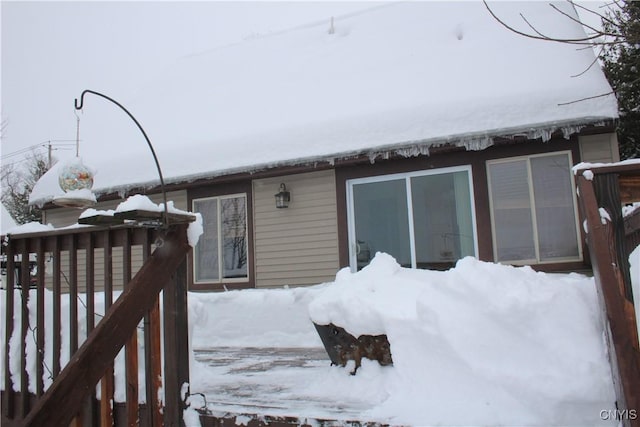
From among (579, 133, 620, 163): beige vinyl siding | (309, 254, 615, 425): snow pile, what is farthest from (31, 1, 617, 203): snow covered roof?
(309, 254, 615, 425): snow pile

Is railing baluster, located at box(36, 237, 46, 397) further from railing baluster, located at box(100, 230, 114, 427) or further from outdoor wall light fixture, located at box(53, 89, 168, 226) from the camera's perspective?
outdoor wall light fixture, located at box(53, 89, 168, 226)

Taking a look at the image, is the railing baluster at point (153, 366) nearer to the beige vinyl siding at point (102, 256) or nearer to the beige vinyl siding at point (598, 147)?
the beige vinyl siding at point (598, 147)

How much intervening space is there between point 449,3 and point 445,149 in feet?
15.2

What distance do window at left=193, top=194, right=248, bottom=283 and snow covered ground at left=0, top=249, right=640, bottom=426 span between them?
12.3 feet

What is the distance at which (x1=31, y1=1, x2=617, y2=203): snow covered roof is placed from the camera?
5.99 meters

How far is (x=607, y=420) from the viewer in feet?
7.68

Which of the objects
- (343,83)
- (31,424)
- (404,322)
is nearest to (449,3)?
(343,83)

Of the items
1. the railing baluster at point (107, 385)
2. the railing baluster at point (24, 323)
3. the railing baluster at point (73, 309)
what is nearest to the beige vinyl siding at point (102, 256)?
the railing baluster at point (24, 323)

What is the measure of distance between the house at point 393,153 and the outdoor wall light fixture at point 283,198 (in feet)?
0.26

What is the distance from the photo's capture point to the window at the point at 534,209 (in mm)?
5859

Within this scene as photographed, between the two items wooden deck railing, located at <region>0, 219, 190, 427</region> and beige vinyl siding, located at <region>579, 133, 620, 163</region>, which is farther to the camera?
Answer: beige vinyl siding, located at <region>579, 133, 620, 163</region>

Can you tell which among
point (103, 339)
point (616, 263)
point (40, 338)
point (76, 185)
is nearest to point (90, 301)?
point (103, 339)

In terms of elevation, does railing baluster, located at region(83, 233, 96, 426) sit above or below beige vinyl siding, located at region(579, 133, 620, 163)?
below

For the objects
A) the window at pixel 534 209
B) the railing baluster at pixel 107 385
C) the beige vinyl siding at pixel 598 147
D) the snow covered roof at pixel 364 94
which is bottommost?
the railing baluster at pixel 107 385
